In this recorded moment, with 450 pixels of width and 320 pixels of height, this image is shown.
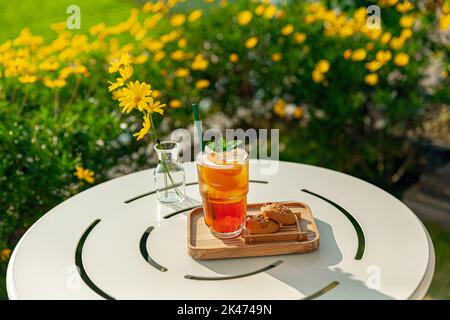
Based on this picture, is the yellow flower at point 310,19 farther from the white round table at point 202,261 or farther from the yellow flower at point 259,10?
the white round table at point 202,261

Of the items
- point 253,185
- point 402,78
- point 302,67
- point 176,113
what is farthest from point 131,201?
point 402,78

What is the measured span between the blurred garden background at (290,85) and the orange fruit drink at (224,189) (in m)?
1.13

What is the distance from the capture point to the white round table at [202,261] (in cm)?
126

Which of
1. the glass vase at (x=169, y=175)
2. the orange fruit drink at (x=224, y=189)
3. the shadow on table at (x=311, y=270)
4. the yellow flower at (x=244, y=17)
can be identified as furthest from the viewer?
the yellow flower at (x=244, y=17)

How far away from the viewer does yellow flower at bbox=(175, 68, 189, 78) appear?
2793mm

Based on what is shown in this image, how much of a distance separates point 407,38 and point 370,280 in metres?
2.04

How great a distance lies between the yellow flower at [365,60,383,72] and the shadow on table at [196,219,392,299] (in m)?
1.49

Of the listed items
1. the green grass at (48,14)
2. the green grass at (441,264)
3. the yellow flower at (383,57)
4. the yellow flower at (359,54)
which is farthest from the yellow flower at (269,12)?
the green grass at (48,14)

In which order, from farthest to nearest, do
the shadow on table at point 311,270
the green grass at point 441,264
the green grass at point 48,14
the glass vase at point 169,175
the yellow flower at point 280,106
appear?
the green grass at point 48,14
the yellow flower at point 280,106
the green grass at point 441,264
the glass vase at point 169,175
the shadow on table at point 311,270

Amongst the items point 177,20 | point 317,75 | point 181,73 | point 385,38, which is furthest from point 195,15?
point 385,38

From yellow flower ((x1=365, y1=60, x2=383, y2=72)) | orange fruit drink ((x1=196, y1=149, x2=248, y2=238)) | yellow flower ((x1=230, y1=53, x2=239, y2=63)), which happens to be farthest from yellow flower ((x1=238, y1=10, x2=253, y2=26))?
orange fruit drink ((x1=196, y1=149, x2=248, y2=238))

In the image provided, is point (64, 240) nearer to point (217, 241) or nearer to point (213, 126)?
point (217, 241)
